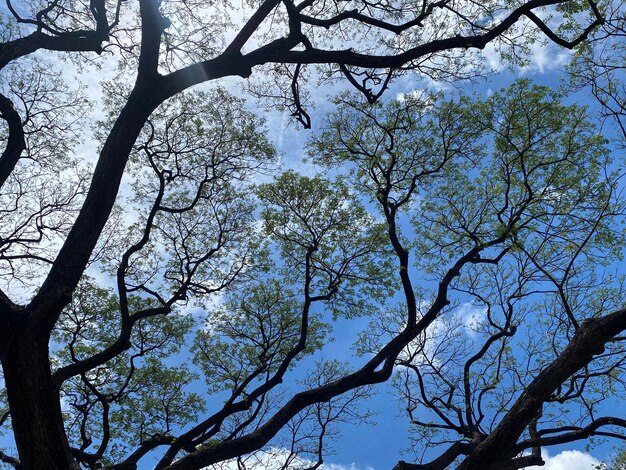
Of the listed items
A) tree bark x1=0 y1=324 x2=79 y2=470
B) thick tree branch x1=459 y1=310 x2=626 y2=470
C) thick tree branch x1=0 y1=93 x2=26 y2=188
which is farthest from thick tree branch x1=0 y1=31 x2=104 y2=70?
thick tree branch x1=459 y1=310 x2=626 y2=470

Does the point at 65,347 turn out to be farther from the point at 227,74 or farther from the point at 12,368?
the point at 227,74

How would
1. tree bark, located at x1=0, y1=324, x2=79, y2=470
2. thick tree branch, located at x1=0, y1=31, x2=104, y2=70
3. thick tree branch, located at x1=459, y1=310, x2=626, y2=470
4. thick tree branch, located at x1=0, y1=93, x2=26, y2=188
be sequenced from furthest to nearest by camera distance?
thick tree branch, located at x1=0, y1=31, x2=104, y2=70
thick tree branch, located at x1=0, y1=93, x2=26, y2=188
thick tree branch, located at x1=459, y1=310, x2=626, y2=470
tree bark, located at x1=0, y1=324, x2=79, y2=470

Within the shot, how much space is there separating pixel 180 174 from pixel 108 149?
4853 mm

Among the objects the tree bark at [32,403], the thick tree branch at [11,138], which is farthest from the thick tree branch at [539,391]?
the thick tree branch at [11,138]

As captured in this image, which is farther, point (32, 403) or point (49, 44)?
point (49, 44)

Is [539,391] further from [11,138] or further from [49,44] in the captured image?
[49,44]

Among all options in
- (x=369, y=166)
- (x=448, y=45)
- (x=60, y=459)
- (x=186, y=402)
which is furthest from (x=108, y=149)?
(x=186, y=402)

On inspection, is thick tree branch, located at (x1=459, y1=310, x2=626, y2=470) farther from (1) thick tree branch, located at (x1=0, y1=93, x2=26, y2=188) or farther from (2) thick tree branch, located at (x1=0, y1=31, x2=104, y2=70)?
(2) thick tree branch, located at (x1=0, y1=31, x2=104, y2=70)

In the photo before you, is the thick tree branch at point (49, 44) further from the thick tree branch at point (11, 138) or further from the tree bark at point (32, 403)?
the tree bark at point (32, 403)

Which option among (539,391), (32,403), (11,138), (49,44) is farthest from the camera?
(49,44)

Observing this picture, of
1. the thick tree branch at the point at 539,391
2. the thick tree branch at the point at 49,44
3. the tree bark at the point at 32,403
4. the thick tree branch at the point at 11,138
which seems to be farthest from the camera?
the thick tree branch at the point at 49,44

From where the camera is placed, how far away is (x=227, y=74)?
6645 mm

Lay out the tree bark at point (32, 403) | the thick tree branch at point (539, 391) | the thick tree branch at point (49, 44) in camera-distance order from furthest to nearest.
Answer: the thick tree branch at point (49, 44) → the thick tree branch at point (539, 391) → the tree bark at point (32, 403)

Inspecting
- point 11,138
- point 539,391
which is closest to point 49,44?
point 11,138
